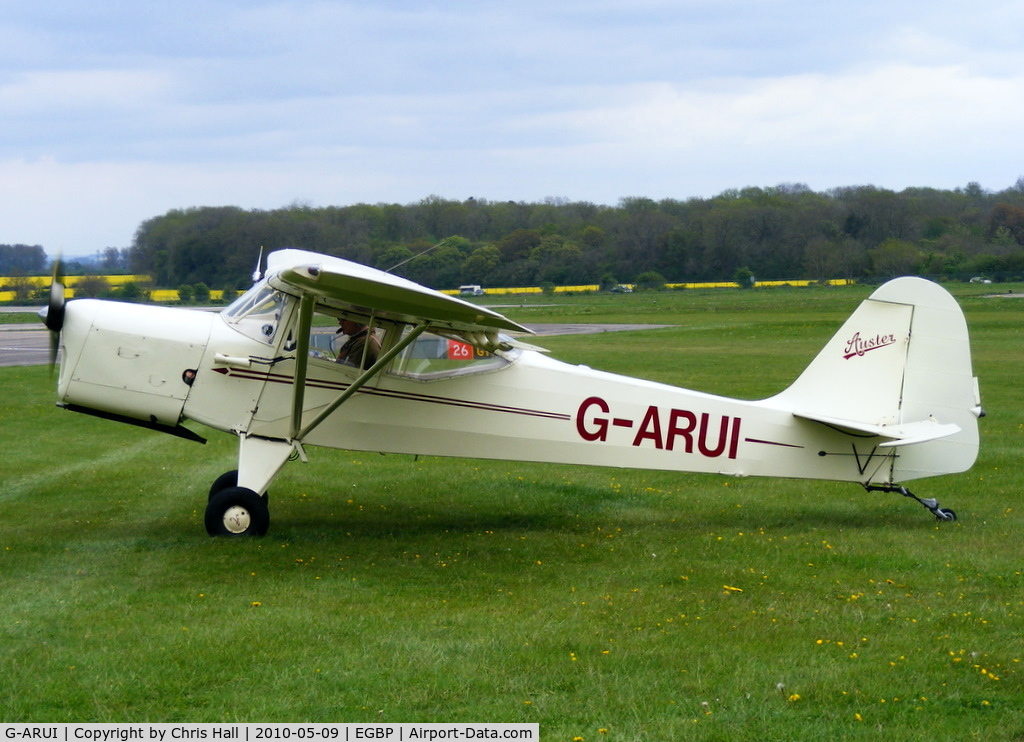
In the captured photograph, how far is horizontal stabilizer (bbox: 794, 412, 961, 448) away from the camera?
9.72m

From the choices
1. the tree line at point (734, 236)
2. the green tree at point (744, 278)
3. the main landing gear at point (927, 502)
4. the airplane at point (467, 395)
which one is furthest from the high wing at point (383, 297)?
the green tree at point (744, 278)

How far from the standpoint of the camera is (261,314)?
9.52 meters

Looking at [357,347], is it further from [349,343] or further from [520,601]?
[520,601]

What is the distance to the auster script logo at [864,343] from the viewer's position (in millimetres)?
10102

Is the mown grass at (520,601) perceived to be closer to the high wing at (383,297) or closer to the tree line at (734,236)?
the high wing at (383,297)

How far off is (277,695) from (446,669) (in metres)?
0.95

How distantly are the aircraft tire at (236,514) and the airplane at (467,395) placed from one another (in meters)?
0.02

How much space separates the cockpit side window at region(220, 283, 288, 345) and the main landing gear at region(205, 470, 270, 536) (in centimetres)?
140

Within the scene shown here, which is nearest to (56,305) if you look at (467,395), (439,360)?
(439,360)

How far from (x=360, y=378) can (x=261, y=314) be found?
1233 mm

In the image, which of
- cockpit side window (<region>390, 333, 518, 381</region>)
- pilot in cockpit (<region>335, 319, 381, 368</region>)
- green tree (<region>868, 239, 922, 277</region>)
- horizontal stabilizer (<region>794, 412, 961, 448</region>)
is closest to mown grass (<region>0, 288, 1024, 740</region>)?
horizontal stabilizer (<region>794, 412, 961, 448</region>)

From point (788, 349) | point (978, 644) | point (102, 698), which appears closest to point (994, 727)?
point (978, 644)

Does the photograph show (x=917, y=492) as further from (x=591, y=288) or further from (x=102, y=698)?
(x=591, y=288)

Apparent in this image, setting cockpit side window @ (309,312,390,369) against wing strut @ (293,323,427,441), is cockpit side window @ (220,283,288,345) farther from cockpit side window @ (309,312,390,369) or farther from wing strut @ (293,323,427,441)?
wing strut @ (293,323,427,441)
